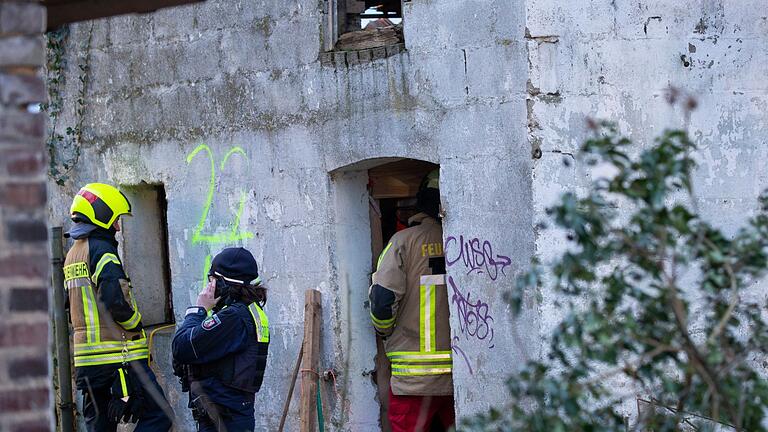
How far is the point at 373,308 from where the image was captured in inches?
290

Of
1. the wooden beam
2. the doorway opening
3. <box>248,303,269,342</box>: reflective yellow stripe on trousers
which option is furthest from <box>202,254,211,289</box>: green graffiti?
the wooden beam

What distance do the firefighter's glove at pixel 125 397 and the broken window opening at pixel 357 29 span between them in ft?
8.72

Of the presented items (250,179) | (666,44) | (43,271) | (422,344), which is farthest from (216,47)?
(43,271)

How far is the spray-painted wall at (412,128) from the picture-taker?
22.6ft

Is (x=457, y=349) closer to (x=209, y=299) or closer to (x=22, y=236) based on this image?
(x=209, y=299)

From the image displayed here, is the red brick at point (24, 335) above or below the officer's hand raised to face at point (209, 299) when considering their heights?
above

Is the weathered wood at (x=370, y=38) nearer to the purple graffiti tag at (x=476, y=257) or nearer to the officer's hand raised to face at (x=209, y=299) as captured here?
the purple graffiti tag at (x=476, y=257)

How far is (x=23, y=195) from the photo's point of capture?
10.2 feet

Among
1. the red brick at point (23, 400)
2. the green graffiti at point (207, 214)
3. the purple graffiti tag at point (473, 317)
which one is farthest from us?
the green graffiti at point (207, 214)

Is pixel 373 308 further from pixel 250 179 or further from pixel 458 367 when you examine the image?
pixel 250 179

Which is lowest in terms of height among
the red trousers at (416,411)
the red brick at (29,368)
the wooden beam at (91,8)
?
the red trousers at (416,411)

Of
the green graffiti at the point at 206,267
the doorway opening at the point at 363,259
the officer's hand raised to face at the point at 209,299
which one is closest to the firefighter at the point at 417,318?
the doorway opening at the point at 363,259

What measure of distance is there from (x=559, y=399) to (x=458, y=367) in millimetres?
4124

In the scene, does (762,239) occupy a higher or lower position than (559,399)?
higher
